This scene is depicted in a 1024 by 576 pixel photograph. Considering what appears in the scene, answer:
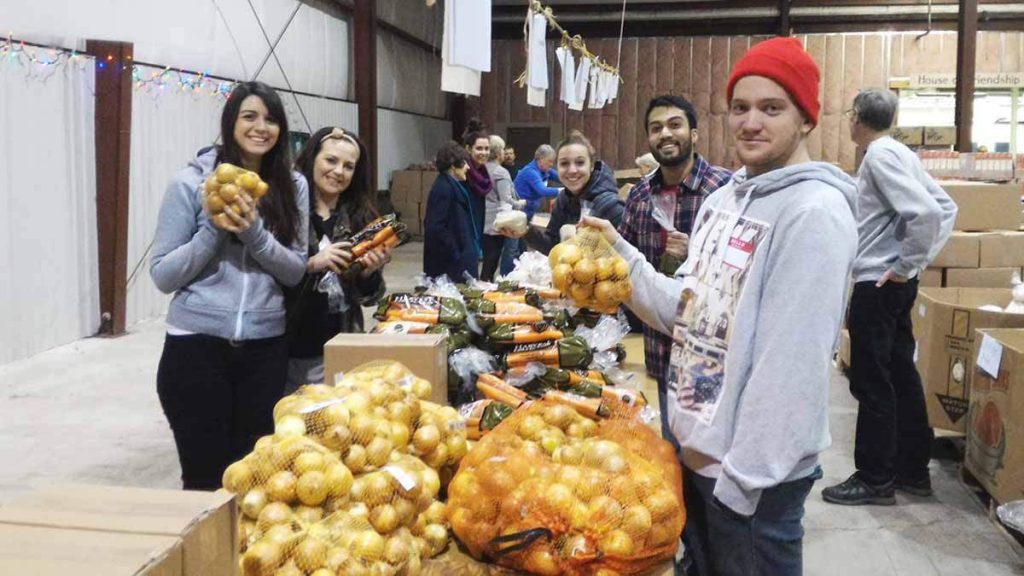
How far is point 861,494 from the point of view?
3.76 metres

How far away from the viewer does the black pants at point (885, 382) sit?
11.9ft

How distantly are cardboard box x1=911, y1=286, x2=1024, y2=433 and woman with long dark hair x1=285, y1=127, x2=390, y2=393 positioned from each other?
2682 millimetres

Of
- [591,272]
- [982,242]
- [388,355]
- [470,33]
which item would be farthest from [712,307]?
[982,242]

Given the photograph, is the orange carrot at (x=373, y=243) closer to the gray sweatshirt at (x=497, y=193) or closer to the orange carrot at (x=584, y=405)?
the orange carrot at (x=584, y=405)

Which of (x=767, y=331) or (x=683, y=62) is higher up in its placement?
(x=683, y=62)

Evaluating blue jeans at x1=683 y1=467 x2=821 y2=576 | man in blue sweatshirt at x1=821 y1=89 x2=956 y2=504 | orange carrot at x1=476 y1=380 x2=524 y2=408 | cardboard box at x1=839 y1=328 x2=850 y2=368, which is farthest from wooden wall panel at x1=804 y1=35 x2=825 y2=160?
blue jeans at x1=683 y1=467 x2=821 y2=576

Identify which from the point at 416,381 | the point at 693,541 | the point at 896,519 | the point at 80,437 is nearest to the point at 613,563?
the point at 693,541

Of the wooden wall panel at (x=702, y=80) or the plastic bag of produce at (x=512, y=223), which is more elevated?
the wooden wall panel at (x=702, y=80)

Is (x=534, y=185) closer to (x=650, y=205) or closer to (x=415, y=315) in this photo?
(x=650, y=205)

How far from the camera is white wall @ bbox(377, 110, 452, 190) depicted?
43.1ft

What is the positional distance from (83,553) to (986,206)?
5.60 m

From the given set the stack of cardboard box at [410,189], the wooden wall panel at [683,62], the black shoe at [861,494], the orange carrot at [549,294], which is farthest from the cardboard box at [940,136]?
the orange carrot at [549,294]

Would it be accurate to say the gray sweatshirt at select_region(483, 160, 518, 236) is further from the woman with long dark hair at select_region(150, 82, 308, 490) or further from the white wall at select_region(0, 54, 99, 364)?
the woman with long dark hair at select_region(150, 82, 308, 490)

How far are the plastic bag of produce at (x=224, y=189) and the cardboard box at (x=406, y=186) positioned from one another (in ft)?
36.4
